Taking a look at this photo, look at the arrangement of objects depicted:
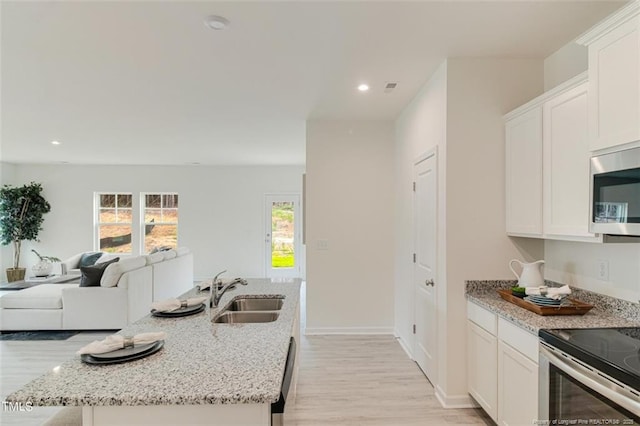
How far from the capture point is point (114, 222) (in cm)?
812

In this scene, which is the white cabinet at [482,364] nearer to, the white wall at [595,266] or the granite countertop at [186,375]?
the white wall at [595,266]

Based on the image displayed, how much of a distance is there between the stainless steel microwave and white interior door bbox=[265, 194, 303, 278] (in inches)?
262

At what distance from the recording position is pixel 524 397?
1976mm

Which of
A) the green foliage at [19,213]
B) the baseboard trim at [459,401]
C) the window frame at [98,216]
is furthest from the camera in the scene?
the window frame at [98,216]

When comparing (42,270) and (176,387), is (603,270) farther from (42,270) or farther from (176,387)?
(42,270)

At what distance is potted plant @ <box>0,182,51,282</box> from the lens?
Answer: 24.0 ft

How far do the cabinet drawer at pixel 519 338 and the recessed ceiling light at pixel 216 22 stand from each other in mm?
2604

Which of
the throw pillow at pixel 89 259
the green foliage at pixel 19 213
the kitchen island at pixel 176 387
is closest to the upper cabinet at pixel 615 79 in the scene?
the kitchen island at pixel 176 387

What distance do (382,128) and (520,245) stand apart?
7.83 ft

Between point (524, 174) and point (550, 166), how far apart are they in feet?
0.77

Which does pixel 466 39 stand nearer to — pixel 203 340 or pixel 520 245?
pixel 520 245

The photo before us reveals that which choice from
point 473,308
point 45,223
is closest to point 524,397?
point 473,308

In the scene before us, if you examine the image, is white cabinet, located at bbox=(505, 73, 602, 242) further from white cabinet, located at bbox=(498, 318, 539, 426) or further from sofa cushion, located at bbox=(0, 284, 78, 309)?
sofa cushion, located at bbox=(0, 284, 78, 309)

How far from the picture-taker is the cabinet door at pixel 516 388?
191 centimetres
